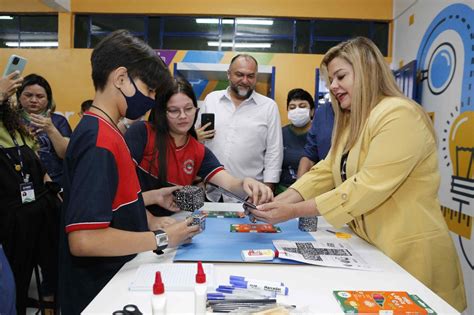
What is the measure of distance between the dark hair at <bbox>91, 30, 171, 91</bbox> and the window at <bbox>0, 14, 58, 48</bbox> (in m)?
4.87

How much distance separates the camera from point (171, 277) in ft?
3.42

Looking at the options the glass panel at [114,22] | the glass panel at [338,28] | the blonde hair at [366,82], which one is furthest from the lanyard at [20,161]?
the glass panel at [338,28]

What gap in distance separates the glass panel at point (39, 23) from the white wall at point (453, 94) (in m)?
5.08

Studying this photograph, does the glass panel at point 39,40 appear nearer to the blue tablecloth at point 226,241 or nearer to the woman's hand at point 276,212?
the blue tablecloth at point 226,241

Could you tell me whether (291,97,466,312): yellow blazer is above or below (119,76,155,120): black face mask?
below

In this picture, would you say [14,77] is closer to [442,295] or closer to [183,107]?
[183,107]

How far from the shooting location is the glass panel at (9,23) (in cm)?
559

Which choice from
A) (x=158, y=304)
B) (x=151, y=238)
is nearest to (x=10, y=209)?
(x=151, y=238)

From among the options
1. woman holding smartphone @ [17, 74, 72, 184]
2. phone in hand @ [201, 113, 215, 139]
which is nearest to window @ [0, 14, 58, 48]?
woman holding smartphone @ [17, 74, 72, 184]

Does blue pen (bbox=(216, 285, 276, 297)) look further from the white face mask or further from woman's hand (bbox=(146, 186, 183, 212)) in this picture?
the white face mask

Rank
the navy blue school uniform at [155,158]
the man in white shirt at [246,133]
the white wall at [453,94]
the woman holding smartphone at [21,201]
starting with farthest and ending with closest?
the man in white shirt at [246,133]
the white wall at [453,94]
the woman holding smartphone at [21,201]
the navy blue school uniform at [155,158]

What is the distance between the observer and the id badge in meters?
2.03

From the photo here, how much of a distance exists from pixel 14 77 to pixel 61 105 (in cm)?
341

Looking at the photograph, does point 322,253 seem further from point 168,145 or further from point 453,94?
point 453,94
